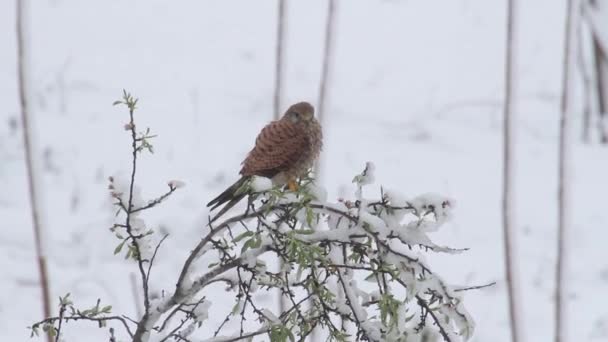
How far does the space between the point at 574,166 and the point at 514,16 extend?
4.04 m

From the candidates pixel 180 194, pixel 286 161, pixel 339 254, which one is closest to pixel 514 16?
pixel 286 161

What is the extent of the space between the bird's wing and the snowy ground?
3388 millimetres

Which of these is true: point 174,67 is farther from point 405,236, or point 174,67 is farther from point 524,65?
point 405,236

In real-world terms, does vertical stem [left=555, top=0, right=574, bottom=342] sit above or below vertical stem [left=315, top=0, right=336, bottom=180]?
below

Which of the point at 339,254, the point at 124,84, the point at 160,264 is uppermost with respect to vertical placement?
the point at 124,84

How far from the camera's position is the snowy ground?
6.41 meters

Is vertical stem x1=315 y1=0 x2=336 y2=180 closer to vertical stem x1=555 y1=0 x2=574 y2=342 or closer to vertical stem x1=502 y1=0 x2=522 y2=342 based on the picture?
vertical stem x1=502 y1=0 x2=522 y2=342

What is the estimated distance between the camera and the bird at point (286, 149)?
2.48 m

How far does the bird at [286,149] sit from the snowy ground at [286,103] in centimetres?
336

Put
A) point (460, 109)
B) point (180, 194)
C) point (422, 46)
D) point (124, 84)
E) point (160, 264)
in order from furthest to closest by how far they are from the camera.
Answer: point (422, 46) < point (460, 109) < point (124, 84) < point (180, 194) < point (160, 264)

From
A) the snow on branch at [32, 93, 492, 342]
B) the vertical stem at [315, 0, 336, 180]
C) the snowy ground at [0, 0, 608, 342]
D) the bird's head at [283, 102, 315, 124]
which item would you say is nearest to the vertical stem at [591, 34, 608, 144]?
the snowy ground at [0, 0, 608, 342]

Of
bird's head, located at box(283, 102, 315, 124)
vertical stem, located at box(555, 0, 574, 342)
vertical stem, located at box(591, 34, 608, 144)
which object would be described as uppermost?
vertical stem, located at box(591, 34, 608, 144)

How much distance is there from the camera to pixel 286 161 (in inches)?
98.0

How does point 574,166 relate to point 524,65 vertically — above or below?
below
